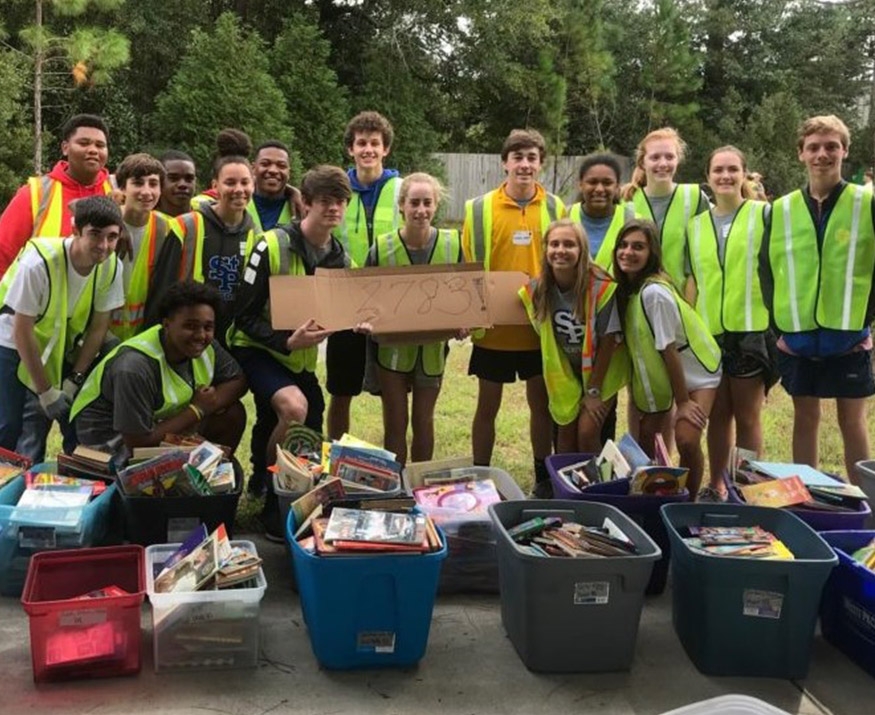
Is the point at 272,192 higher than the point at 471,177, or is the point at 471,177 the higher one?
the point at 471,177

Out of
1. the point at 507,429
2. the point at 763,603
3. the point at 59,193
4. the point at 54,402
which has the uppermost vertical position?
the point at 59,193

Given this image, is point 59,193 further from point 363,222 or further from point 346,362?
point 346,362

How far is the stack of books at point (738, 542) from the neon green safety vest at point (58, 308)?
2999 mm

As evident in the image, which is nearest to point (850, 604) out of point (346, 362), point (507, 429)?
point (346, 362)

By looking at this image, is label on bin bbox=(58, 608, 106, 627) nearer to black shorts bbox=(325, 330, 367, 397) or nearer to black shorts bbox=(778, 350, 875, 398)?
black shorts bbox=(325, 330, 367, 397)

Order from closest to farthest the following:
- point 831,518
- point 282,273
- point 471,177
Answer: point 831,518 → point 282,273 → point 471,177

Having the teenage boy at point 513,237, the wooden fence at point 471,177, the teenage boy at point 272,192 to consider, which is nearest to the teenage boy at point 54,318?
the teenage boy at point 272,192

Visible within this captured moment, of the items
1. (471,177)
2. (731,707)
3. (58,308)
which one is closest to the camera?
(731,707)

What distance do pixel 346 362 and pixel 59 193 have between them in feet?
5.84

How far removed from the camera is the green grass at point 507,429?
5.89 m

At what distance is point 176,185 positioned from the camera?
4934mm

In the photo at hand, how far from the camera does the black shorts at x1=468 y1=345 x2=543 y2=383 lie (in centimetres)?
470

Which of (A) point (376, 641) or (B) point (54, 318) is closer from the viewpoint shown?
(A) point (376, 641)

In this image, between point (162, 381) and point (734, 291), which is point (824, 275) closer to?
point (734, 291)
